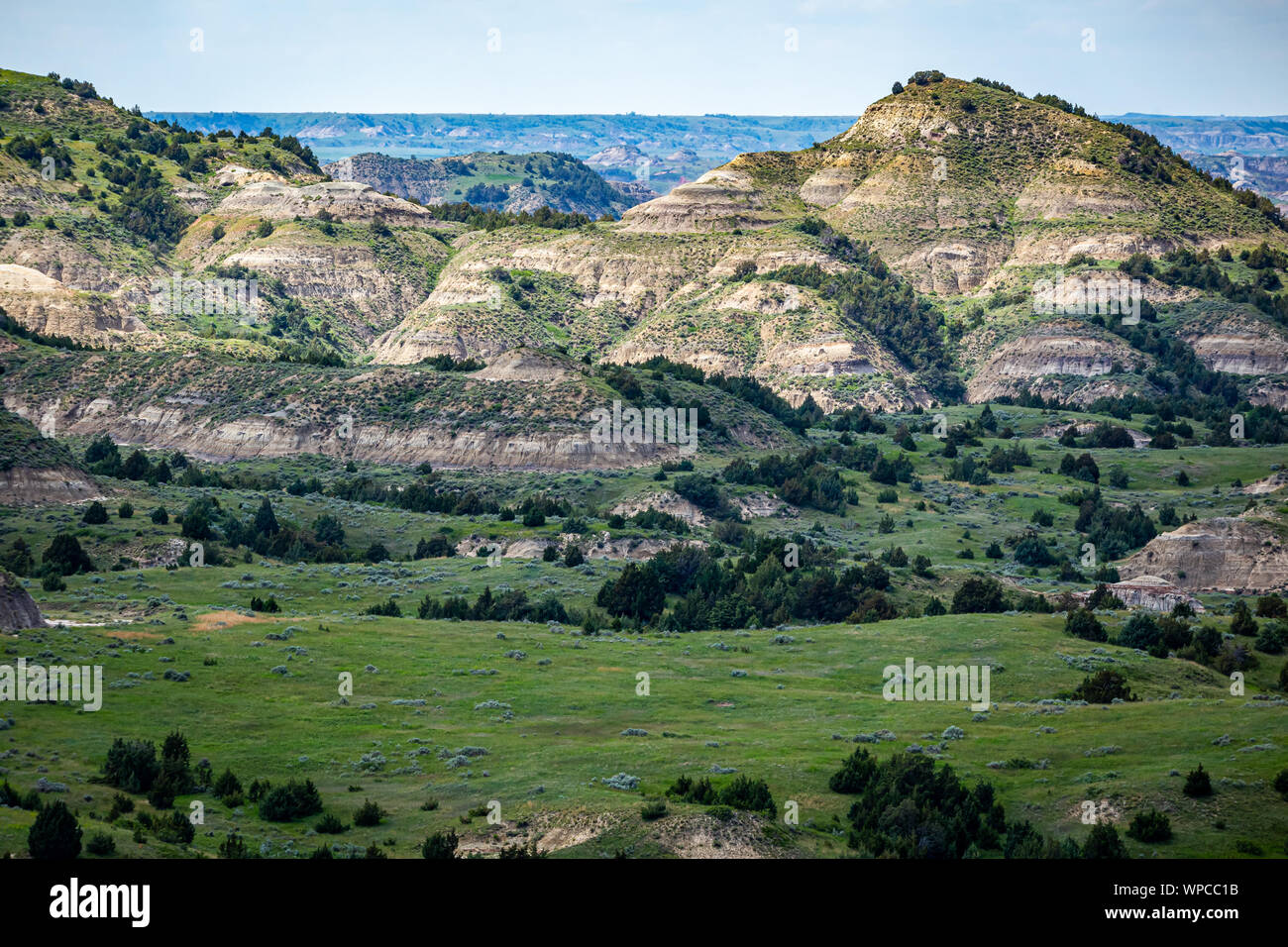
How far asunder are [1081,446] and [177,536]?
81851mm

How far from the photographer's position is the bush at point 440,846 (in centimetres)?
3203

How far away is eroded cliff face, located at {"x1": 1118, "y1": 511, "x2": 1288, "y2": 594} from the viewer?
245 ft

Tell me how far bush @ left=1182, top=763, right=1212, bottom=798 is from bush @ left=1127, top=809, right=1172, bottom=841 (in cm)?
139

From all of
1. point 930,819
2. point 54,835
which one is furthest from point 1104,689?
point 54,835

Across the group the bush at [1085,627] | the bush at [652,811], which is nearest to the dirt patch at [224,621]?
the bush at [652,811]

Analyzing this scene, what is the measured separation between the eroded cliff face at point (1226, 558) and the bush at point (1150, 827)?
4339cm

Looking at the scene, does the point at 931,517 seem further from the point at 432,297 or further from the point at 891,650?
the point at 432,297

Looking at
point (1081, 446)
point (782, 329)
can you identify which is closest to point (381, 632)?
point (1081, 446)

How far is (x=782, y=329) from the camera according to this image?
176625 millimetres

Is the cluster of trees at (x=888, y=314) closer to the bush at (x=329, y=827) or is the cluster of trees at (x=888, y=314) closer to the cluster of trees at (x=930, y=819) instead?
the cluster of trees at (x=930, y=819)

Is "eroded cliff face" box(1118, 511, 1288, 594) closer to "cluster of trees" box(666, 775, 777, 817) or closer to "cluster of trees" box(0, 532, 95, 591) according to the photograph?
"cluster of trees" box(666, 775, 777, 817)

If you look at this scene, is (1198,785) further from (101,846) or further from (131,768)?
(131,768)

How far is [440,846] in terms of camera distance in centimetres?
3231

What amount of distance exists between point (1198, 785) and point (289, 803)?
70.5ft
